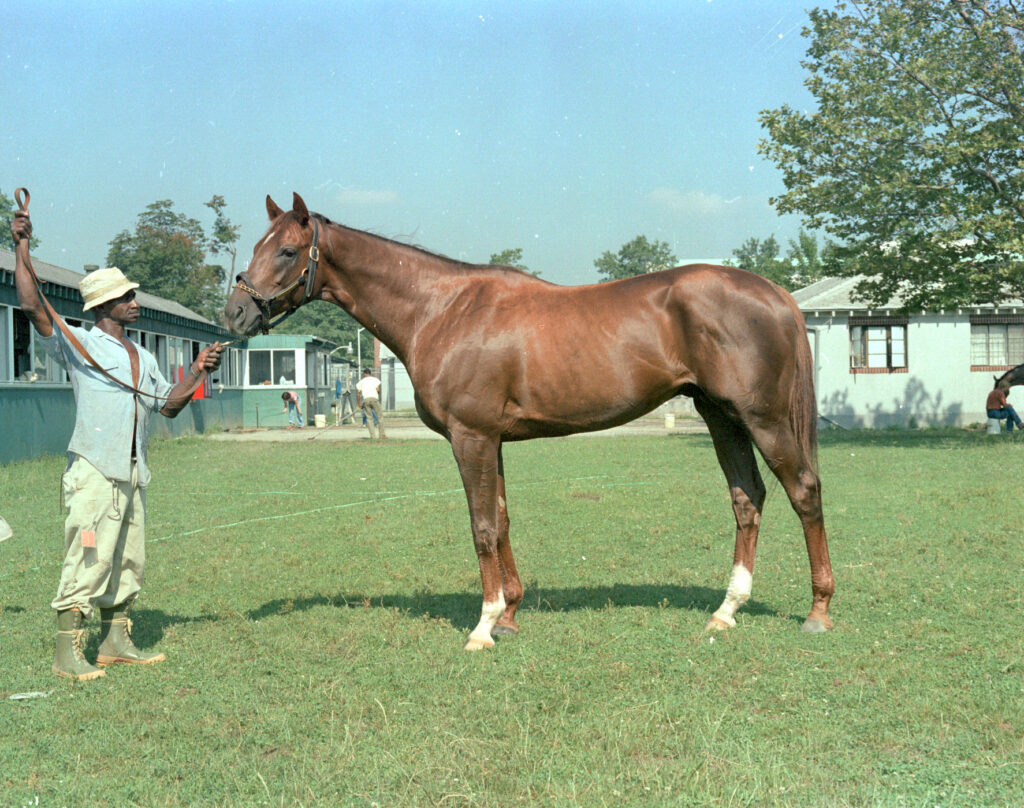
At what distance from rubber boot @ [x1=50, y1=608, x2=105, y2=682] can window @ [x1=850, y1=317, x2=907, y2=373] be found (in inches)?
1159

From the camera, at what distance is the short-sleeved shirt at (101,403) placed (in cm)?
517

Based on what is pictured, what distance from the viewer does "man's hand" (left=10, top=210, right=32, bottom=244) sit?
4.74m

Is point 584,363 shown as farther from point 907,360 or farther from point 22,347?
point 907,360

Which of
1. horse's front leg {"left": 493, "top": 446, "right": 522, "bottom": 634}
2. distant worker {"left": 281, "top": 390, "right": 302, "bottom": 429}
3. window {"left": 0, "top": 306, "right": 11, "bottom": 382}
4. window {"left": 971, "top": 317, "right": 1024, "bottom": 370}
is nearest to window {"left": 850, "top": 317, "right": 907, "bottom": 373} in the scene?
window {"left": 971, "top": 317, "right": 1024, "bottom": 370}

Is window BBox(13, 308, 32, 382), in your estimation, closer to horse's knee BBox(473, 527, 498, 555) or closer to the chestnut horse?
the chestnut horse

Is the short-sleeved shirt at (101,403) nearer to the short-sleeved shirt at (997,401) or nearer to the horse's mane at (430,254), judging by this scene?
the horse's mane at (430,254)

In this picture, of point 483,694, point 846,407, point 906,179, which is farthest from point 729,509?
point 846,407

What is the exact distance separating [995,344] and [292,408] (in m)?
25.1

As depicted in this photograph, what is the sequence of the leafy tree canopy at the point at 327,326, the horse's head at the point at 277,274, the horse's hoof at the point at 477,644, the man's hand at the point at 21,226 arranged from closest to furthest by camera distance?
1. the man's hand at the point at 21,226
2. the horse's hoof at the point at 477,644
3. the horse's head at the point at 277,274
4. the leafy tree canopy at the point at 327,326

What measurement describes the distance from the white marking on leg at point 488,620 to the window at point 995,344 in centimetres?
Answer: 2928

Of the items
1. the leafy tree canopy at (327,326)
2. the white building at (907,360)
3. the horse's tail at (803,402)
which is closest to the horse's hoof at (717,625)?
the horse's tail at (803,402)

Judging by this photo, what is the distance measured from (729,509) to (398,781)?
26.0ft

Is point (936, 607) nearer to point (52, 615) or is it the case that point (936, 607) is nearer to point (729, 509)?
point (729, 509)

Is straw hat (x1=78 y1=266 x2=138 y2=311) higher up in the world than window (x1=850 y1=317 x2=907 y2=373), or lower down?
lower down
